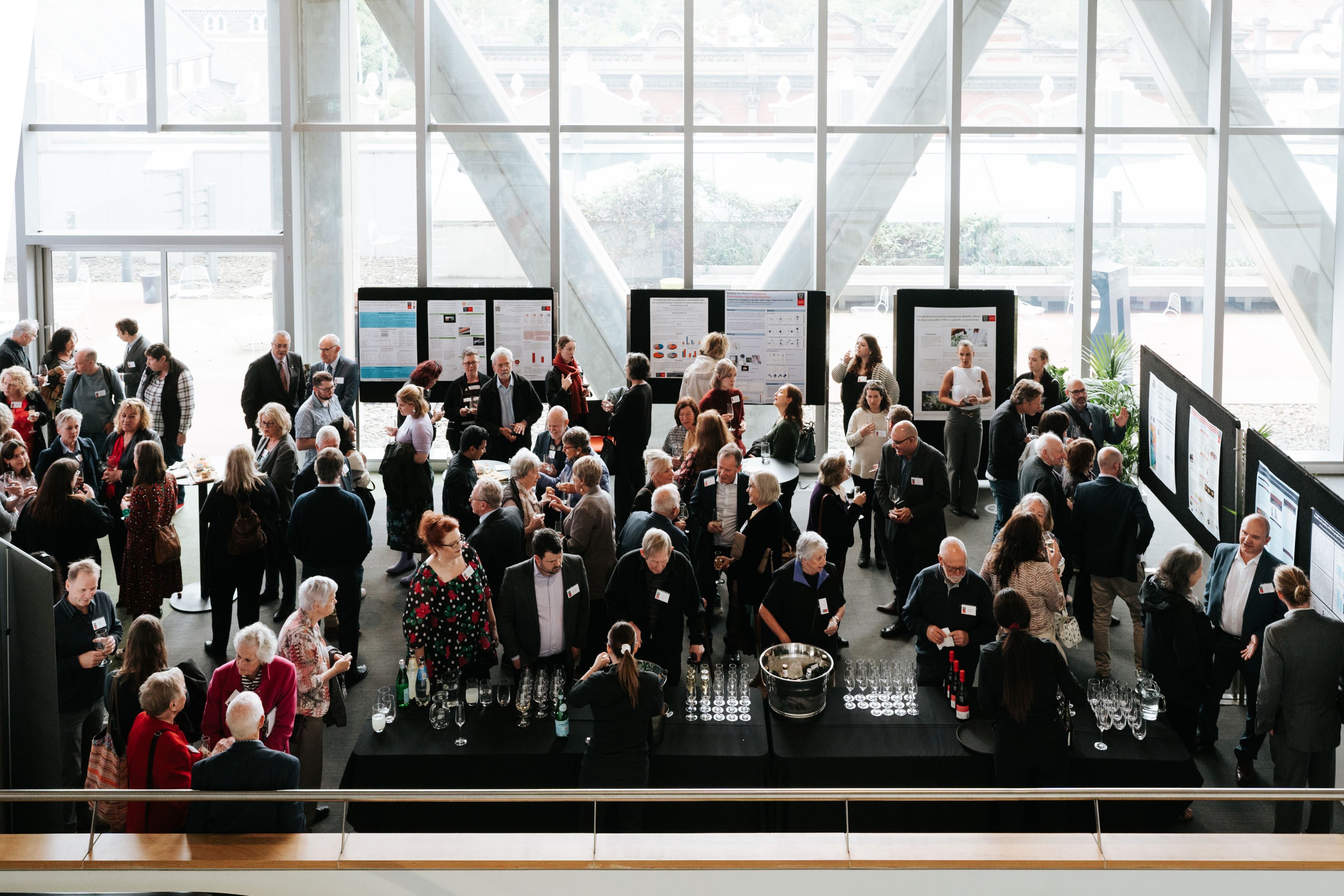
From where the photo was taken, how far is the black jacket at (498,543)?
721cm

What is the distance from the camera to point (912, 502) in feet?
27.0

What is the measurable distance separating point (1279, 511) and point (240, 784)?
5.30 m

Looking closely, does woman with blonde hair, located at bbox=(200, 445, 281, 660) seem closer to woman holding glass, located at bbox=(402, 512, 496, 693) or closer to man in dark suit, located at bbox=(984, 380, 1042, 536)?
woman holding glass, located at bbox=(402, 512, 496, 693)

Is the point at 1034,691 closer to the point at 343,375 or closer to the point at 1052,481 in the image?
the point at 1052,481

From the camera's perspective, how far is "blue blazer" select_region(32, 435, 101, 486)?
27.8ft

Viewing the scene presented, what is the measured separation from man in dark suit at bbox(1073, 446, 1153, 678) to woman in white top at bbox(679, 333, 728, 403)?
3.31m

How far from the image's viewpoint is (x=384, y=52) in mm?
12250

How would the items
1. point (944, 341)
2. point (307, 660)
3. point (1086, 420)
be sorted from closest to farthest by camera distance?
point (307, 660), point (1086, 420), point (944, 341)

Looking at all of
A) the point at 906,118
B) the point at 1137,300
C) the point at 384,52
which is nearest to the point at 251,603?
the point at 384,52

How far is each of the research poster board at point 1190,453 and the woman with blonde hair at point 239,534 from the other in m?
5.64

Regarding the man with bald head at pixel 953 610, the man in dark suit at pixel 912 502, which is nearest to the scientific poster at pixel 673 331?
the man in dark suit at pixel 912 502

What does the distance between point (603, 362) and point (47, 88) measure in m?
5.86

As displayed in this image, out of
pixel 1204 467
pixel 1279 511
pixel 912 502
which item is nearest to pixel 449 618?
pixel 912 502

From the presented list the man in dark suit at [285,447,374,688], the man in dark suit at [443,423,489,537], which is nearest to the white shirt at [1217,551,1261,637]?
the man in dark suit at [443,423,489,537]
